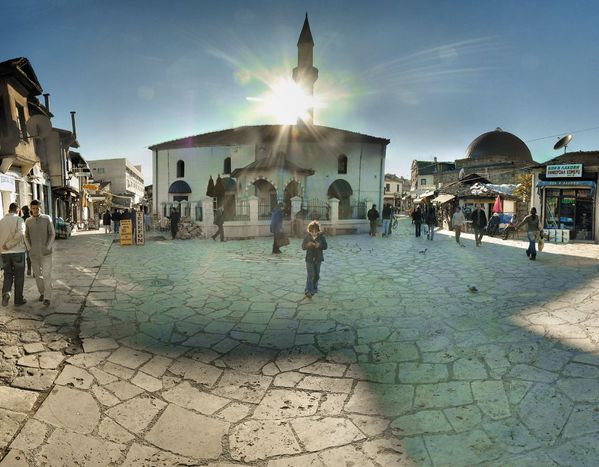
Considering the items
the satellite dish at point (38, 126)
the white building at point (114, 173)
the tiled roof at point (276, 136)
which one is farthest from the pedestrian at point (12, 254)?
the white building at point (114, 173)

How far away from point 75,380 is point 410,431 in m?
3.27

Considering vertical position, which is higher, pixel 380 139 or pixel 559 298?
pixel 380 139

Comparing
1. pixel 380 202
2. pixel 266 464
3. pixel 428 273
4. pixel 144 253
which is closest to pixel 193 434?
pixel 266 464

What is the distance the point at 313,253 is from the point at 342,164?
22.7 metres

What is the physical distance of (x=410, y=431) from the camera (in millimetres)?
2816

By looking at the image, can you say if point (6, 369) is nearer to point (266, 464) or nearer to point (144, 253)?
point (266, 464)

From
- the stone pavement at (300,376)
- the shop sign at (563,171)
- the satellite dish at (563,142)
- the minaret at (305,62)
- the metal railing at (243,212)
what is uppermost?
the minaret at (305,62)

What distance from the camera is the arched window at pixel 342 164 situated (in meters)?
28.1

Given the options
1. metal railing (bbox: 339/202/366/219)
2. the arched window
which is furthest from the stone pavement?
the arched window

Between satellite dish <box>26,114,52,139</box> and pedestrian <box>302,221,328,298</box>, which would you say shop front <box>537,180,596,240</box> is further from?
satellite dish <box>26,114,52,139</box>

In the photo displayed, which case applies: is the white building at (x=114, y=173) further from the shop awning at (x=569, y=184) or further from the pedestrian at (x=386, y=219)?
the shop awning at (x=569, y=184)

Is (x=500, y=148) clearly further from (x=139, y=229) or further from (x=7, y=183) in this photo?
(x=7, y=183)

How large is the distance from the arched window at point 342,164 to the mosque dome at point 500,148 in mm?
25920

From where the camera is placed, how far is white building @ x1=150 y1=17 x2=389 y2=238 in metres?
26.0
